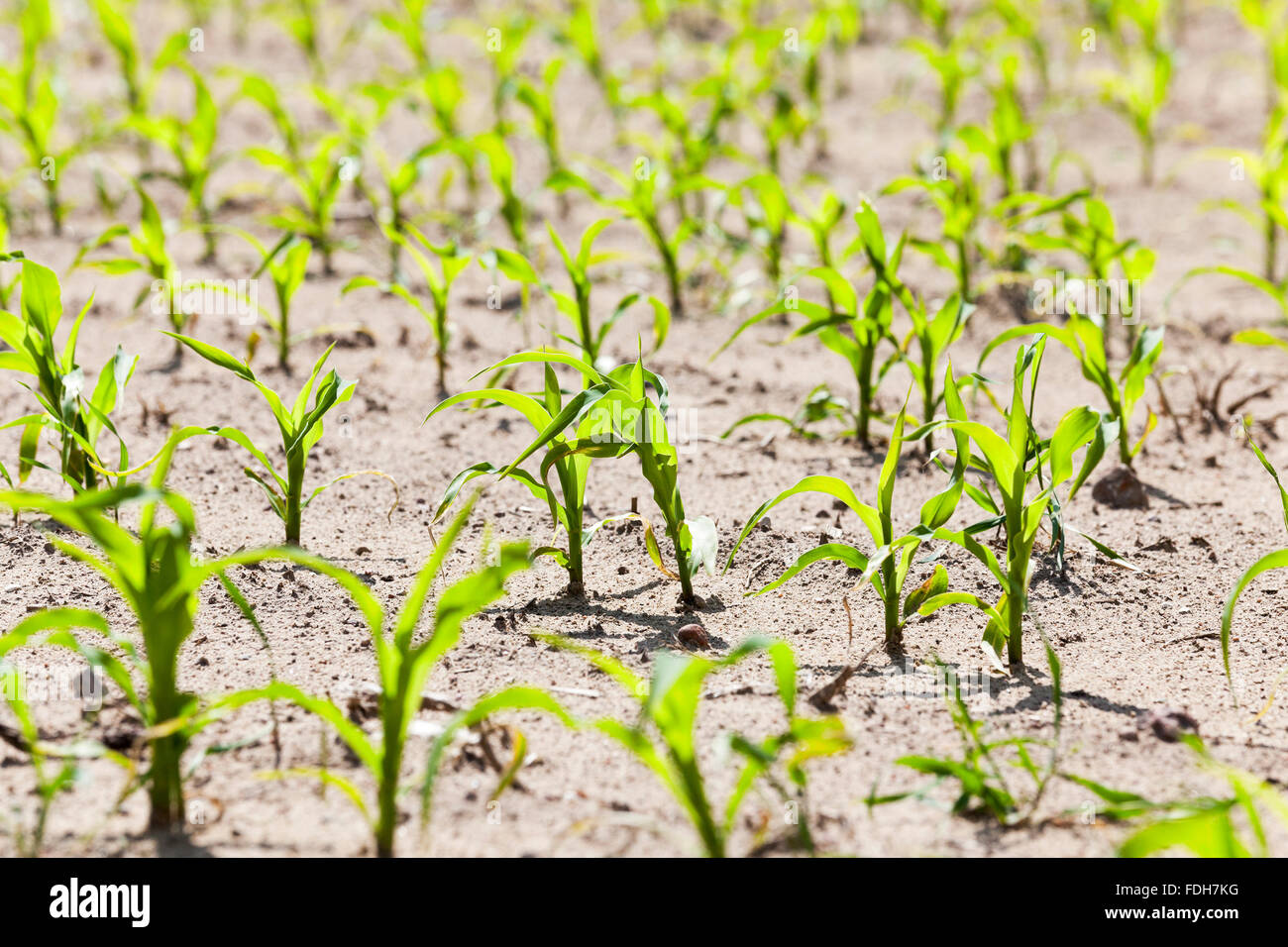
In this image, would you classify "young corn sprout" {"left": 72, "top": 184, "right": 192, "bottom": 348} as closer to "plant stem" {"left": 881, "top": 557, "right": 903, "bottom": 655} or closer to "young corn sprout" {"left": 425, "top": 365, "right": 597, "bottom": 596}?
"young corn sprout" {"left": 425, "top": 365, "right": 597, "bottom": 596}

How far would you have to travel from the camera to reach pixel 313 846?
5.37 ft

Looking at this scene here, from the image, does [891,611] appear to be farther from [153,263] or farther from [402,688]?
[153,263]

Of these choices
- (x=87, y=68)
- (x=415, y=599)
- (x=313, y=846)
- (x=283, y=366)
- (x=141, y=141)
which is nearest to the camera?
(x=415, y=599)

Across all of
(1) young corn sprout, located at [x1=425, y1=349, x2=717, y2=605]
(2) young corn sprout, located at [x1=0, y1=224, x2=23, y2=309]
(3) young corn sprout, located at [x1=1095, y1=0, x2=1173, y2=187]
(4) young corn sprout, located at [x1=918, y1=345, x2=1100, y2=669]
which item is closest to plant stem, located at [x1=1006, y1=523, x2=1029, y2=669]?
(4) young corn sprout, located at [x1=918, y1=345, x2=1100, y2=669]

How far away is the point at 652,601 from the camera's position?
2.35m

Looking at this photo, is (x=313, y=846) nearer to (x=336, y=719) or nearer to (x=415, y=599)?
(x=336, y=719)

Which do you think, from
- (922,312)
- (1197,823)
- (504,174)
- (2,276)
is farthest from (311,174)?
(1197,823)

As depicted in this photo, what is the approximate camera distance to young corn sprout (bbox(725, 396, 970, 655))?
1984 mm

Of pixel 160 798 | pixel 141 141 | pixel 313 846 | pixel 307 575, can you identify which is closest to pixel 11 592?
pixel 307 575

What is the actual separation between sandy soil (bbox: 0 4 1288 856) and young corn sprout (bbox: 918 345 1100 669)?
97 millimetres

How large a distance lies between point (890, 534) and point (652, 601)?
0.49 m

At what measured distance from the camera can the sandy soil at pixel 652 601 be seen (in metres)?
1.71

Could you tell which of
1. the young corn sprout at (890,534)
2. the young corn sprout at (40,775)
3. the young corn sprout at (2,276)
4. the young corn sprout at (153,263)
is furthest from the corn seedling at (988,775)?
the young corn sprout at (153,263)
